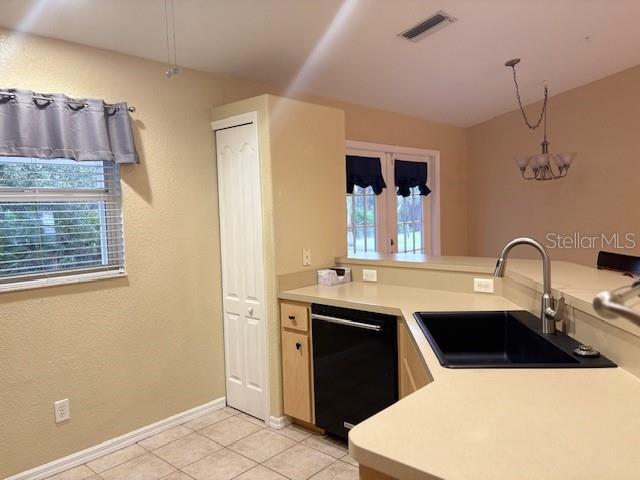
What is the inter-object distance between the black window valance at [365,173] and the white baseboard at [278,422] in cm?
231

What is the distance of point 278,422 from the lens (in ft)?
9.70

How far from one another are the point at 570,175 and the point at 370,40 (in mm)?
3407

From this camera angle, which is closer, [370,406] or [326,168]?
[370,406]

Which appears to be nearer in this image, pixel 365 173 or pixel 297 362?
pixel 297 362

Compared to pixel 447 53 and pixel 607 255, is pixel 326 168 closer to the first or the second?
pixel 447 53

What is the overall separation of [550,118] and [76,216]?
5.16 meters

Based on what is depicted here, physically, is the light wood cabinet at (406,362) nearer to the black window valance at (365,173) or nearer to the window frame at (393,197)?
the black window valance at (365,173)

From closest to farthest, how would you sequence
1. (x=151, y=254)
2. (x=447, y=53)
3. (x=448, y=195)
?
1. (x=151, y=254)
2. (x=447, y=53)
3. (x=448, y=195)

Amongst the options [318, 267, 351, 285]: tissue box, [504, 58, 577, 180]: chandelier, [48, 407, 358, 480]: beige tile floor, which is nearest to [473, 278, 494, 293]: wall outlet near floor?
[318, 267, 351, 285]: tissue box

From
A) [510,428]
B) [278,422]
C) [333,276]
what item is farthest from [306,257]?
[510,428]

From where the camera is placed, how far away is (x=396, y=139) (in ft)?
16.1

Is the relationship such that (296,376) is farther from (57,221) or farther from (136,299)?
(57,221)

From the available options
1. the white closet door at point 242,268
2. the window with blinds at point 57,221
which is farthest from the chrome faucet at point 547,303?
the window with blinds at point 57,221

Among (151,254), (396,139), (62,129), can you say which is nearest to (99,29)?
(62,129)
